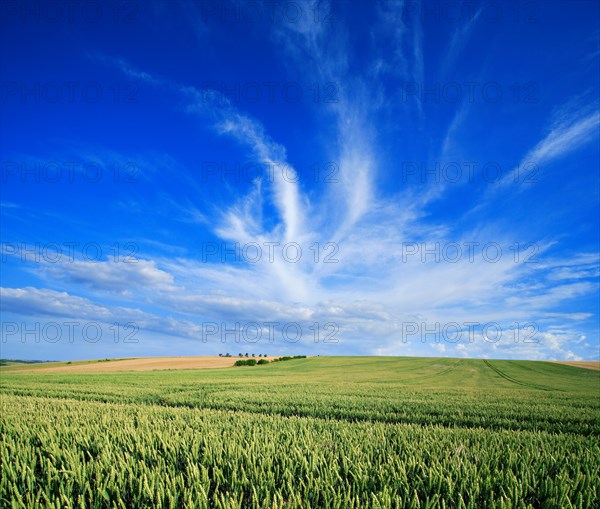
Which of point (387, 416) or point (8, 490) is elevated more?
point (8, 490)

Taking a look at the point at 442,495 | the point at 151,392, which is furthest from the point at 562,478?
the point at 151,392

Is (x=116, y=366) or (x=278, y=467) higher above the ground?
(x=278, y=467)

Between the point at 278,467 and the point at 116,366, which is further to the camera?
the point at 116,366

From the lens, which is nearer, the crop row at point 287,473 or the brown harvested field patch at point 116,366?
the crop row at point 287,473

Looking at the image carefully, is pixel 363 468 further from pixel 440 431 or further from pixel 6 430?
pixel 6 430

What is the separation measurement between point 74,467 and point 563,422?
15574mm

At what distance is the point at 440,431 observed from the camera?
7.36 metres

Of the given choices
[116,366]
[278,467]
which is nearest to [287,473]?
[278,467]

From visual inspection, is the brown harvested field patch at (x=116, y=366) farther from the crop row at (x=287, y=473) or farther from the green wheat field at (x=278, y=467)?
the crop row at (x=287, y=473)

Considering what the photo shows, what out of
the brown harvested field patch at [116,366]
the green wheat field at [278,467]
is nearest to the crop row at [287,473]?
the green wheat field at [278,467]

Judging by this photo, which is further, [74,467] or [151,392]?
[151,392]

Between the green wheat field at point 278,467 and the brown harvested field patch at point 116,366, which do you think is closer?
the green wheat field at point 278,467

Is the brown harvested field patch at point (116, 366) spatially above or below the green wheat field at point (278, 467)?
below

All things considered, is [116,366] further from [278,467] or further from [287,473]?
[287,473]
